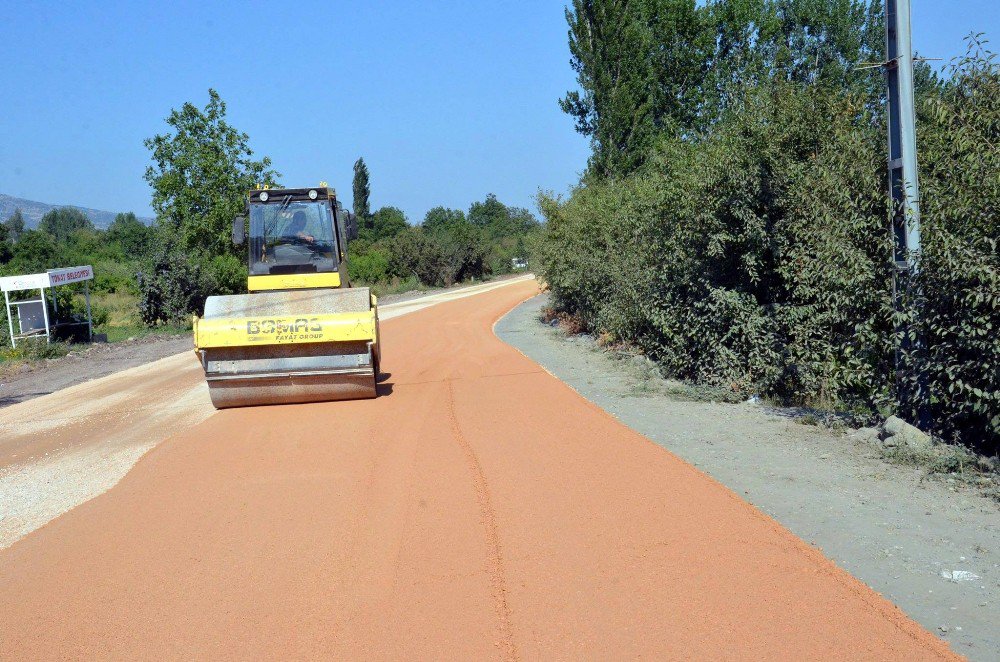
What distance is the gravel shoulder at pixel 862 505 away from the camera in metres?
4.90

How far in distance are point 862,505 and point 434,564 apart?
3466mm

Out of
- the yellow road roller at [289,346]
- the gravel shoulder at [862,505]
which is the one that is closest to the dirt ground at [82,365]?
the yellow road roller at [289,346]

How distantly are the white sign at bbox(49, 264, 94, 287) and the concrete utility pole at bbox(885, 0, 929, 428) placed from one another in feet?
73.6

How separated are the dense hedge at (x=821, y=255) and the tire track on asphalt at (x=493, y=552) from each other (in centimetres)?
424

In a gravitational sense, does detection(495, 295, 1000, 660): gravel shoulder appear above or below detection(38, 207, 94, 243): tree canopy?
below

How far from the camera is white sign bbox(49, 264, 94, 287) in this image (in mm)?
23859

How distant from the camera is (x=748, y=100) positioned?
37.7ft

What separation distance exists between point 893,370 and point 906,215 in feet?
5.57

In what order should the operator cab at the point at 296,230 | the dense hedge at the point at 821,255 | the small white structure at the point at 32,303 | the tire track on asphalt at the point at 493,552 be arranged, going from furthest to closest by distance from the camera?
the small white structure at the point at 32,303 < the operator cab at the point at 296,230 < the dense hedge at the point at 821,255 < the tire track on asphalt at the point at 493,552

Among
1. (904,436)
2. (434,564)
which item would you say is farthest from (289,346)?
(904,436)

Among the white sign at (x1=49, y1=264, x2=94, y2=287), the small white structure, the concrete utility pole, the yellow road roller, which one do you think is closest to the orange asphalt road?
the yellow road roller

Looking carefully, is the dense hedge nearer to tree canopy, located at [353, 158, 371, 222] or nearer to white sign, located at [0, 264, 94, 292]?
white sign, located at [0, 264, 94, 292]

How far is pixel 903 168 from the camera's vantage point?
333 inches

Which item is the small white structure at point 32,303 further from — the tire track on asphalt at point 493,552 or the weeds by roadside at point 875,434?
the tire track on asphalt at point 493,552
